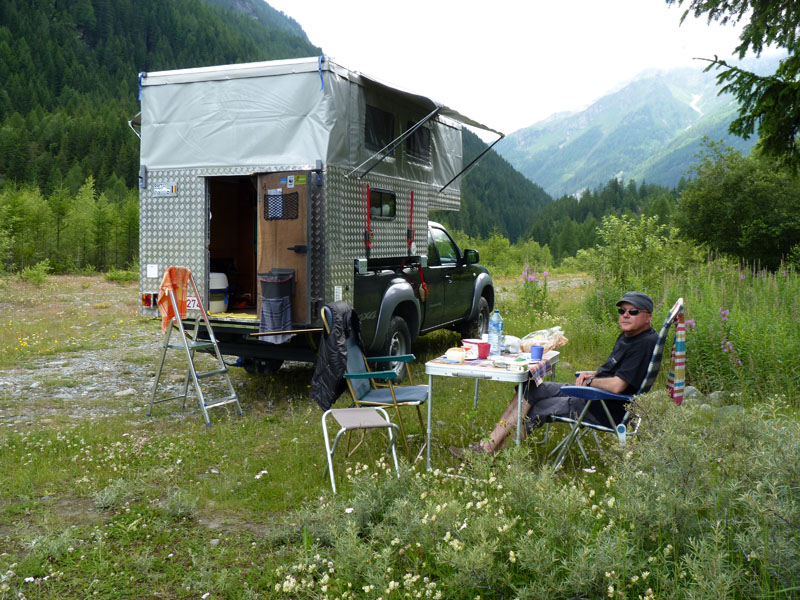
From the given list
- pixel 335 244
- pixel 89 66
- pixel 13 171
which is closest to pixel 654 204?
pixel 13 171

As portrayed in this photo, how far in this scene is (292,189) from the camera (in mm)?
6340

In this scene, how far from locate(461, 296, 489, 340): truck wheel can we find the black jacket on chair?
4974mm

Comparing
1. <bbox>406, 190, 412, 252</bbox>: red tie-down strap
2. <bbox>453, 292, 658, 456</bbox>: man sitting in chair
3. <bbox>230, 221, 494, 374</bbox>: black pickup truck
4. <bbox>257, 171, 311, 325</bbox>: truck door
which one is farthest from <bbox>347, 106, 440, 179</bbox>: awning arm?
<bbox>453, 292, 658, 456</bbox>: man sitting in chair

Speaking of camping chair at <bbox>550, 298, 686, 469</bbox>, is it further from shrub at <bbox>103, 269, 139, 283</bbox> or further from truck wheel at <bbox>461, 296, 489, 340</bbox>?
shrub at <bbox>103, 269, 139, 283</bbox>

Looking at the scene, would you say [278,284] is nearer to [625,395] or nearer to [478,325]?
[625,395]

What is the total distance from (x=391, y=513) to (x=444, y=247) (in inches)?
242

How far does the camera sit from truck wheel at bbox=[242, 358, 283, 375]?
7.77 metres

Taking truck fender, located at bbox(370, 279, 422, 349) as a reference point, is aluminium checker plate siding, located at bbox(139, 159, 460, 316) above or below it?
above

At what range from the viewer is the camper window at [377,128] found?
693 cm

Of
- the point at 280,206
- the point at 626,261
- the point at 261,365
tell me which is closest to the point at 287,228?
the point at 280,206

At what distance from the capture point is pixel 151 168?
693cm

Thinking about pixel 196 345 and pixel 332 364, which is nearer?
pixel 332 364

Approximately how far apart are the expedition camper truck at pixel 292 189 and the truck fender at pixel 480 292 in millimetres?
1986

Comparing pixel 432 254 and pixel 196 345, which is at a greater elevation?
pixel 432 254
